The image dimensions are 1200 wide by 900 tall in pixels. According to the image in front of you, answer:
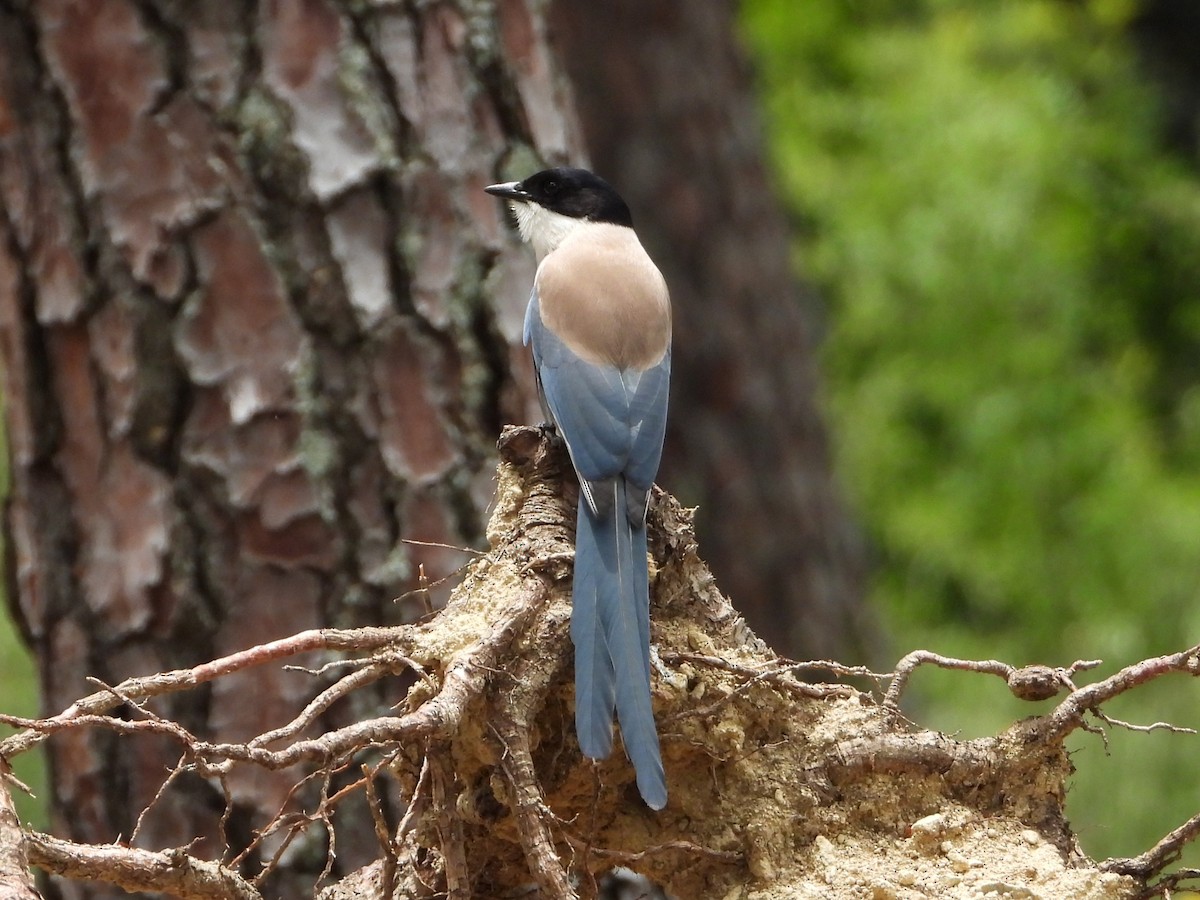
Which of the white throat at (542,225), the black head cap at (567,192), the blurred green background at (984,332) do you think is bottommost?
the blurred green background at (984,332)

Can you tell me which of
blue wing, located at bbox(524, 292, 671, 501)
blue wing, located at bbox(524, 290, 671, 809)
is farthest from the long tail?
blue wing, located at bbox(524, 292, 671, 501)

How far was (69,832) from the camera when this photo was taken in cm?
287

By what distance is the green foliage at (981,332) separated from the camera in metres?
6.34

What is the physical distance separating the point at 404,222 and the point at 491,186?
0.19 meters

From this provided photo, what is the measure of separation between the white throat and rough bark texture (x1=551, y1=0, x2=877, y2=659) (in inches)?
94.0

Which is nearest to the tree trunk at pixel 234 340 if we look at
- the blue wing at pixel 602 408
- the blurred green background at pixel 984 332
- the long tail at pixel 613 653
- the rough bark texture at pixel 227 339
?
the rough bark texture at pixel 227 339

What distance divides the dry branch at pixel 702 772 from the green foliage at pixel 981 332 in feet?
12.3

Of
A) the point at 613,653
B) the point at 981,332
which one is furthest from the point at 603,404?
the point at 981,332

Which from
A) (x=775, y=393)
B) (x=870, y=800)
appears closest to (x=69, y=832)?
(x=870, y=800)

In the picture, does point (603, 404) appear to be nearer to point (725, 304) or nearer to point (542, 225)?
point (542, 225)

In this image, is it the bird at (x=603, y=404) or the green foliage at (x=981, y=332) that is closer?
the bird at (x=603, y=404)

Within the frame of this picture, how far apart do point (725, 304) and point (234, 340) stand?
Result: 2995mm

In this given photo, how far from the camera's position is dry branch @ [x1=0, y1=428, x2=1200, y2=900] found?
177 centimetres

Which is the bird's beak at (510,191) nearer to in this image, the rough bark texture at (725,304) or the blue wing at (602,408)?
the blue wing at (602,408)
